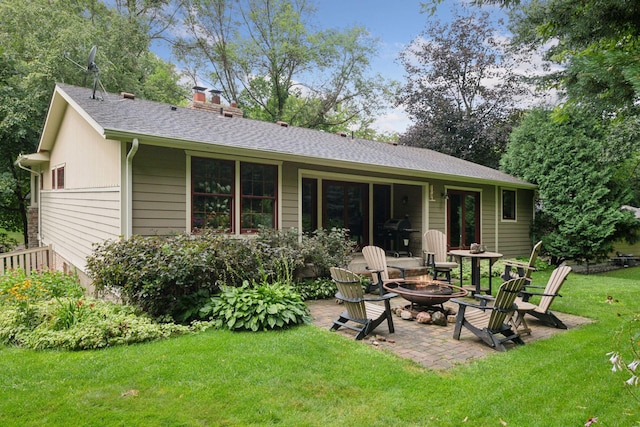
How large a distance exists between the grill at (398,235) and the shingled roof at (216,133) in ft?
4.95

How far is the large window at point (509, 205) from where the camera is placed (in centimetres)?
1251

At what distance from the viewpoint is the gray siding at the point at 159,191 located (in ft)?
20.7

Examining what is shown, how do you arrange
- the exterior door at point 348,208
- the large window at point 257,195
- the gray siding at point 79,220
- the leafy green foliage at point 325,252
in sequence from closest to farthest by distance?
the gray siding at point 79,220 < the leafy green foliage at point 325,252 < the large window at point 257,195 < the exterior door at point 348,208

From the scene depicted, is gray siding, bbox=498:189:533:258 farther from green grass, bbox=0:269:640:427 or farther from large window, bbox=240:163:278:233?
green grass, bbox=0:269:640:427

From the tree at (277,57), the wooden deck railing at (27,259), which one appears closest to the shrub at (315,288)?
the wooden deck railing at (27,259)

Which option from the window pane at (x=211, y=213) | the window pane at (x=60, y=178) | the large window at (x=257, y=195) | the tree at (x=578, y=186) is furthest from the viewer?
the tree at (x=578, y=186)

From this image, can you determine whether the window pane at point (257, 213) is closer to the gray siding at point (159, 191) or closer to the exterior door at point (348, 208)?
the gray siding at point (159, 191)

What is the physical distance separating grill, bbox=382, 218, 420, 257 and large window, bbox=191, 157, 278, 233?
3.78m

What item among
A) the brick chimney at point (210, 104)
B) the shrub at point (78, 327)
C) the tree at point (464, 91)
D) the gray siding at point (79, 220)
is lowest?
the shrub at point (78, 327)

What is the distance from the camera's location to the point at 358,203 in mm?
10742

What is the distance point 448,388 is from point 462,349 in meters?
1.11

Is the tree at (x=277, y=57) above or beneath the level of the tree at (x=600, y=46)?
above

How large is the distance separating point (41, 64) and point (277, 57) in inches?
486

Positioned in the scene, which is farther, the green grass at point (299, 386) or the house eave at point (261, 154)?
the house eave at point (261, 154)
